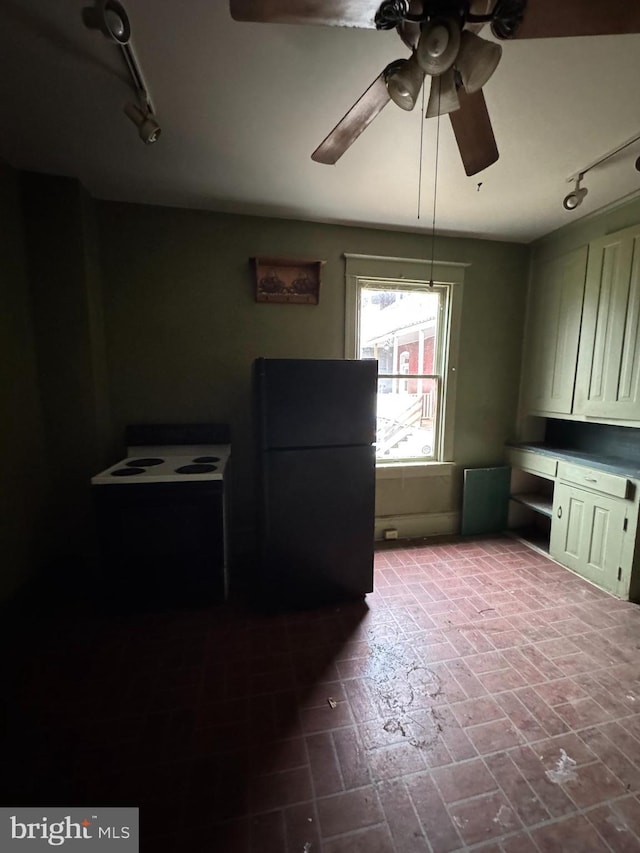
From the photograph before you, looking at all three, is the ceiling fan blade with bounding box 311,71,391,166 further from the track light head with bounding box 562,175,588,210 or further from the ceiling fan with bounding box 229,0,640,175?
the track light head with bounding box 562,175,588,210

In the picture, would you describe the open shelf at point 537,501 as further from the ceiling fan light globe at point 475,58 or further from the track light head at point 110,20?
the track light head at point 110,20

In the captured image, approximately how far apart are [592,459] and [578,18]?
2.47 metres

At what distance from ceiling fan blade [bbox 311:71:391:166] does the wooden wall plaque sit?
1.23 metres

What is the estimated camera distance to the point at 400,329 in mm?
3088

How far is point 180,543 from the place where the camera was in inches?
81.2

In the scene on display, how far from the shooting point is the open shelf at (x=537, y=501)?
9.63 ft

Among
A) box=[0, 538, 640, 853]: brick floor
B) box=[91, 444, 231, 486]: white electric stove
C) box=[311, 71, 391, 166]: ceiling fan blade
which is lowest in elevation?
box=[0, 538, 640, 853]: brick floor

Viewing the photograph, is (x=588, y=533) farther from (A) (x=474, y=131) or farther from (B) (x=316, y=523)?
(A) (x=474, y=131)

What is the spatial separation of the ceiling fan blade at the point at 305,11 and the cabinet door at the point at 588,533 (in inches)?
110

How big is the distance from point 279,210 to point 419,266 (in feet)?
4.03

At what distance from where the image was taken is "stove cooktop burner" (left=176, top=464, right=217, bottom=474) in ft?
6.86

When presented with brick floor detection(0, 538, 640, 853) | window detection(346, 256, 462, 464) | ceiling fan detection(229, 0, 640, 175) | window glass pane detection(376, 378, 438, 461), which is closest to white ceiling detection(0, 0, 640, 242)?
ceiling fan detection(229, 0, 640, 175)

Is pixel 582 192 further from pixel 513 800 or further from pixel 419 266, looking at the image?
pixel 513 800

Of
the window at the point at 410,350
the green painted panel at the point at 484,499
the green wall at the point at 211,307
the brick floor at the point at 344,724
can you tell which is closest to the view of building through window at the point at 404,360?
the window at the point at 410,350
